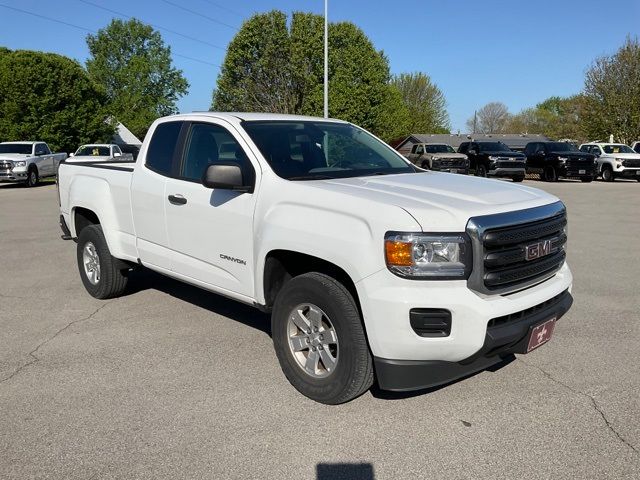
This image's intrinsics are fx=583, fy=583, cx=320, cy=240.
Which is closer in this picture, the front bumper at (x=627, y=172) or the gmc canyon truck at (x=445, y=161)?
the gmc canyon truck at (x=445, y=161)

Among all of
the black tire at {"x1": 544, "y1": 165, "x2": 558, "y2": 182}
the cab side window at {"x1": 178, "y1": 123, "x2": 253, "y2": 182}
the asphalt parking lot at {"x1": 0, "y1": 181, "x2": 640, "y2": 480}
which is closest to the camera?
the asphalt parking lot at {"x1": 0, "y1": 181, "x2": 640, "y2": 480}

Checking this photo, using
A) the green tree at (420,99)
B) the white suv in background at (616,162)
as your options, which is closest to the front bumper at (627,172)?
the white suv in background at (616,162)

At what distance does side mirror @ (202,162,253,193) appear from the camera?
12.9ft

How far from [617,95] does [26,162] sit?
127ft

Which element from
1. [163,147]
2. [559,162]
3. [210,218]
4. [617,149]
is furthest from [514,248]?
[617,149]

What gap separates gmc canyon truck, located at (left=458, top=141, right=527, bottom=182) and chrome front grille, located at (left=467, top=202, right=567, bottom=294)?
23308 mm

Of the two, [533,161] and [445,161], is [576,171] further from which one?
[445,161]

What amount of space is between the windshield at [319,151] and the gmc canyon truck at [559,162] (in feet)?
79.1

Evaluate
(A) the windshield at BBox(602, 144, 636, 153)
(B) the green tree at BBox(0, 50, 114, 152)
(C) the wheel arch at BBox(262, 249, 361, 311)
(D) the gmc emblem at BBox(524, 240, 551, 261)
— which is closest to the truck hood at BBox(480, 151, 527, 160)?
(A) the windshield at BBox(602, 144, 636, 153)

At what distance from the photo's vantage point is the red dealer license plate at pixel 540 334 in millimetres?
3457

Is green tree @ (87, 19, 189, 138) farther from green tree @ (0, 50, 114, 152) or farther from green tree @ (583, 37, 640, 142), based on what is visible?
green tree @ (583, 37, 640, 142)

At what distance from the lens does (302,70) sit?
35.2 meters

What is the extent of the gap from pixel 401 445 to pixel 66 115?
3961cm

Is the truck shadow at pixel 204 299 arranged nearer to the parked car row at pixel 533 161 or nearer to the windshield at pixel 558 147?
the parked car row at pixel 533 161
